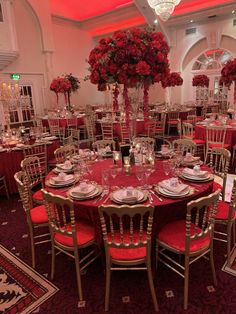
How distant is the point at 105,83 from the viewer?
9.76ft

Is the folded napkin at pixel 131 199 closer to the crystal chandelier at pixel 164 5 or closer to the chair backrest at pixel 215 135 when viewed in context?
the chair backrest at pixel 215 135

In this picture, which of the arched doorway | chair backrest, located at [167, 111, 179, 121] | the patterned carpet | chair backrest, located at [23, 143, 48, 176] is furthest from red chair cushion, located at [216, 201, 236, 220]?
the arched doorway

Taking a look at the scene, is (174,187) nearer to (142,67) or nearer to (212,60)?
(142,67)

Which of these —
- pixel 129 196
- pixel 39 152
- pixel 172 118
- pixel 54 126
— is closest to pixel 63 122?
pixel 54 126

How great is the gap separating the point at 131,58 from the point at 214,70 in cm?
1034

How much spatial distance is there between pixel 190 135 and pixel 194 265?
461cm

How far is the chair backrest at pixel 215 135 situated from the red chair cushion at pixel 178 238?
3.45m

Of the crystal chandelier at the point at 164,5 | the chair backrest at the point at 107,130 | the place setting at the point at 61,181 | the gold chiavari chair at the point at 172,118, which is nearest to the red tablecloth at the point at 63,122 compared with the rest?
the chair backrest at the point at 107,130

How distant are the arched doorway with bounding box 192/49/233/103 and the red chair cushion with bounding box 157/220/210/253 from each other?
10.4m

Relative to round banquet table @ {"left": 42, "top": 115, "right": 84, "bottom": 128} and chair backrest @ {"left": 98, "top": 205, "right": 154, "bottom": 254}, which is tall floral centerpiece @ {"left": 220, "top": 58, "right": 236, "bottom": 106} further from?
round banquet table @ {"left": 42, "top": 115, "right": 84, "bottom": 128}

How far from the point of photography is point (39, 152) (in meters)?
5.04

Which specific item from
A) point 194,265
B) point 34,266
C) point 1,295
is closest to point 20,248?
point 34,266

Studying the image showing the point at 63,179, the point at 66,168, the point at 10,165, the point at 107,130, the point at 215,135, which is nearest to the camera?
the point at 63,179

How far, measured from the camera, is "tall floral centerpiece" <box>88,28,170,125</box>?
2629mm
